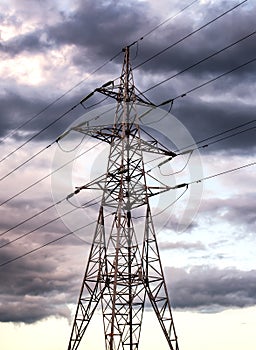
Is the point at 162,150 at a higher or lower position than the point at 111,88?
lower

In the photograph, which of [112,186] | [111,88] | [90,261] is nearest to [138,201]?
[112,186]

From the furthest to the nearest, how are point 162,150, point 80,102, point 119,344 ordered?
1. point 80,102
2. point 162,150
3. point 119,344

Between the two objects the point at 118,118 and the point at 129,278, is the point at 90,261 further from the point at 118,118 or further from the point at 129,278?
the point at 118,118

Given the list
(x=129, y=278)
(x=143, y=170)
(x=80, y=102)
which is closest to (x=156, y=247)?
(x=129, y=278)

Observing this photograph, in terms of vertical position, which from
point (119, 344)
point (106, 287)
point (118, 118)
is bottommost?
point (119, 344)

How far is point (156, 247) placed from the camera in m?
38.2

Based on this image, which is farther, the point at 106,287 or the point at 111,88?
the point at 111,88

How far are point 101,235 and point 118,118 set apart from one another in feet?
27.2

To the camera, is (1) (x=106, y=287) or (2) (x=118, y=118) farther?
(2) (x=118, y=118)

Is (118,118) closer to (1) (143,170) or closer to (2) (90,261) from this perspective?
(1) (143,170)

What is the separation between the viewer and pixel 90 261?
38656mm

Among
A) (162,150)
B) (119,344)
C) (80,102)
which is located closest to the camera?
(119,344)

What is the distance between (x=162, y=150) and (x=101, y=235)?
7095 mm

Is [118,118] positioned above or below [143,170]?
above
